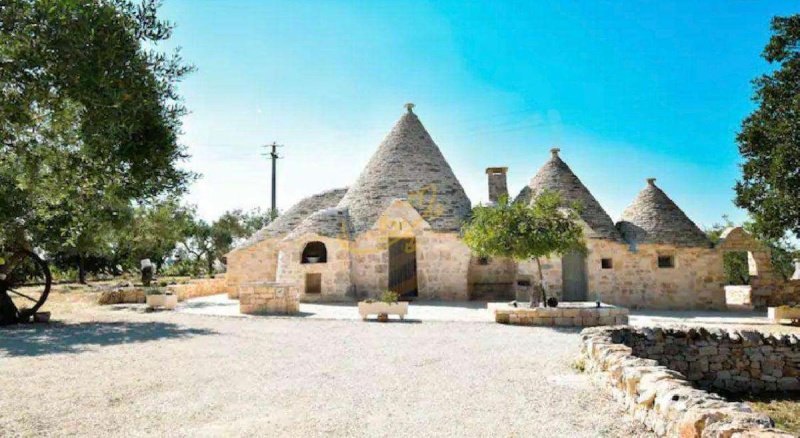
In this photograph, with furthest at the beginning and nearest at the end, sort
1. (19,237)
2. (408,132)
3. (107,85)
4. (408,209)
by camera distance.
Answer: (408,132) < (408,209) < (19,237) < (107,85)

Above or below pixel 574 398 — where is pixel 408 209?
above

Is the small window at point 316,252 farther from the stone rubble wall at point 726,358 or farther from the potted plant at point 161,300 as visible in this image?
the stone rubble wall at point 726,358

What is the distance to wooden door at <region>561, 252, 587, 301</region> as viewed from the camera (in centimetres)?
2000

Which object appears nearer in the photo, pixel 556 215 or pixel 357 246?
pixel 556 215

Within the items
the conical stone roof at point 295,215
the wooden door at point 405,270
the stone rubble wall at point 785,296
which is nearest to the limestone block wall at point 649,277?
the stone rubble wall at point 785,296

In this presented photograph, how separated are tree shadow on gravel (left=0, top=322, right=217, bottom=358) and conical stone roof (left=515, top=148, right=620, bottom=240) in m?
13.9

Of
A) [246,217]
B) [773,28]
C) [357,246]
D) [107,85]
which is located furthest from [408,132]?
[246,217]

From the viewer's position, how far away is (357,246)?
21.1 metres

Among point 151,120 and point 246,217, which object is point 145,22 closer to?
point 151,120

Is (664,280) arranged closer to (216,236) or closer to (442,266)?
(442,266)

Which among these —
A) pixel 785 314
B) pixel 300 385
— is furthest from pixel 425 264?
pixel 300 385

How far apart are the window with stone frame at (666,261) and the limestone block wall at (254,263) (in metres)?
16.1

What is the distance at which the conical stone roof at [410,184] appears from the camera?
21578 mm

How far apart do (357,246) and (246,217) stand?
89.2ft
